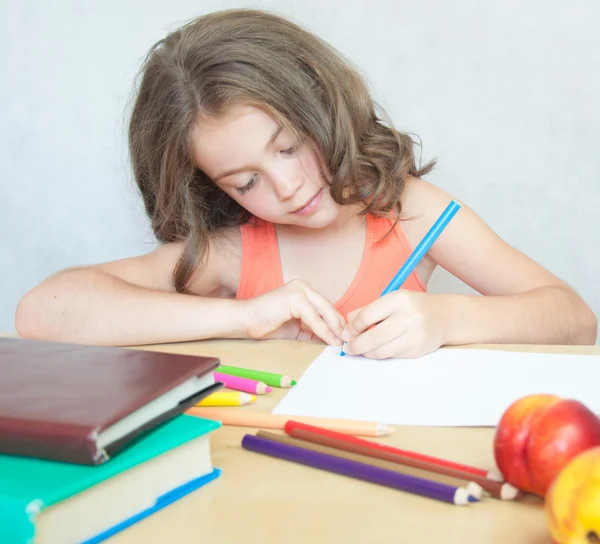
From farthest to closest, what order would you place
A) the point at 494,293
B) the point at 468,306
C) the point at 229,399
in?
the point at 494,293 < the point at 468,306 < the point at 229,399

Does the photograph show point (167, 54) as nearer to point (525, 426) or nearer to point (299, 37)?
point (299, 37)

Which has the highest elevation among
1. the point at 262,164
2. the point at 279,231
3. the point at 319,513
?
the point at 262,164

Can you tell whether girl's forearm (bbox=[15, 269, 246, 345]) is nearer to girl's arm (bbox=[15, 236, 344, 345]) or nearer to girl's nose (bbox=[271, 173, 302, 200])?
girl's arm (bbox=[15, 236, 344, 345])

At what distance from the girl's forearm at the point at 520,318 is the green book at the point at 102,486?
0.45 metres

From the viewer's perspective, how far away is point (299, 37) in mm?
1164

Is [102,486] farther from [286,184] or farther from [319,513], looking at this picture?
[286,184]

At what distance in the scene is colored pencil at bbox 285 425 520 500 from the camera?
0.49 meters

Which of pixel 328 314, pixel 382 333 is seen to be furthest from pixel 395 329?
pixel 328 314

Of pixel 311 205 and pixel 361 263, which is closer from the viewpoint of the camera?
pixel 311 205

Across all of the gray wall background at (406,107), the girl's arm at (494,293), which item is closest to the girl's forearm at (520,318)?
the girl's arm at (494,293)

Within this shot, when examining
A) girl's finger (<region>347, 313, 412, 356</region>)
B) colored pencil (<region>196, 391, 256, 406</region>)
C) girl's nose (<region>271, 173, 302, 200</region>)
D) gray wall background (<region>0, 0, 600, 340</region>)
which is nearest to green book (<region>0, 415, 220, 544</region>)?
colored pencil (<region>196, 391, 256, 406</region>)

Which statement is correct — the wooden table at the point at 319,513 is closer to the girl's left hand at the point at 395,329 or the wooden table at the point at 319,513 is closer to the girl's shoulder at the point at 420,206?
the girl's left hand at the point at 395,329

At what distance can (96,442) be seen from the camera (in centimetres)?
44

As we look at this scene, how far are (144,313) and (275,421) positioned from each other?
0.42 metres
